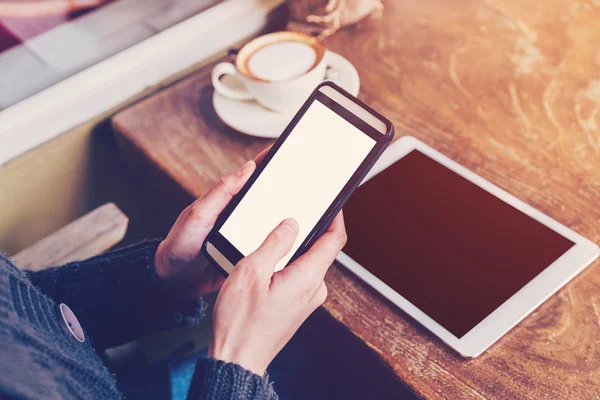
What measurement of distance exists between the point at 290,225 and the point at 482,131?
39 centimetres

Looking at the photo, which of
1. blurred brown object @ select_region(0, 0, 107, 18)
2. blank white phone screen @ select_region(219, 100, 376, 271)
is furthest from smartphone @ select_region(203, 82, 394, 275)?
blurred brown object @ select_region(0, 0, 107, 18)

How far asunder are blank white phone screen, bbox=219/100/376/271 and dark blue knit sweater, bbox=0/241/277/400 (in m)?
0.14

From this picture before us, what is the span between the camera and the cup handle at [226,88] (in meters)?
0.86

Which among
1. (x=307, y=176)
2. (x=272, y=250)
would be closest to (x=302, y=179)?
(x=307, y=176)

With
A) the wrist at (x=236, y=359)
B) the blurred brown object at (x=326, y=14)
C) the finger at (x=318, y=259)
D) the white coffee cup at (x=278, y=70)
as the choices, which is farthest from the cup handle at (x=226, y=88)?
the wrist at (x=236, y=359)

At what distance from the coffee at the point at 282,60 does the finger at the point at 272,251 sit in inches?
12.7

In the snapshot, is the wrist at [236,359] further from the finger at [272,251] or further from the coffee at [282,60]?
the coffee at [282,60]

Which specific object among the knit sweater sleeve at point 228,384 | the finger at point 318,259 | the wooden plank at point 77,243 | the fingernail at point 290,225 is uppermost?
the fingernail at point 290,225

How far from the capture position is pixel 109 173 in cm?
104

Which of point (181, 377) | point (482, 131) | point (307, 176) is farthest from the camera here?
point (181, 377)

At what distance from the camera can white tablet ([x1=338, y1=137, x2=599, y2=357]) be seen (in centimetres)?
61

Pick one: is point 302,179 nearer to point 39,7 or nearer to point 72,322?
point 72,322

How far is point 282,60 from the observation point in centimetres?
85

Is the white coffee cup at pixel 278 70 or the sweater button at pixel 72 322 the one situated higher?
the white coffee cup at pixel 278 70
